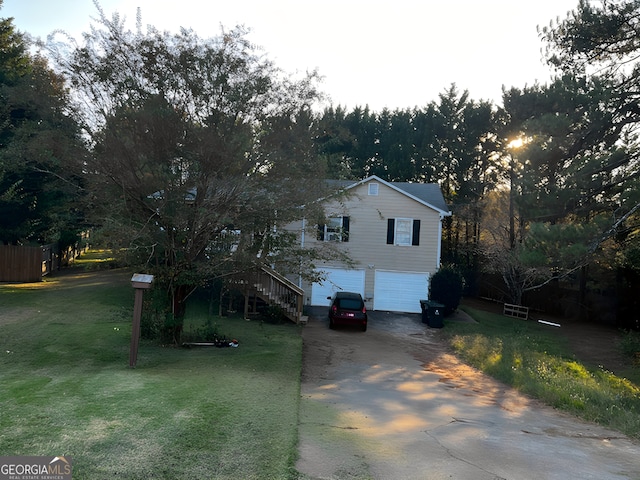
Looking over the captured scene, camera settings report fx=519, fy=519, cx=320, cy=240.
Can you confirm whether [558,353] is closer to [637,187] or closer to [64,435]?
[637,187]

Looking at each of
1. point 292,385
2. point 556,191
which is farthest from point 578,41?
point 292,385

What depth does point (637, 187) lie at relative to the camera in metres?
15.1

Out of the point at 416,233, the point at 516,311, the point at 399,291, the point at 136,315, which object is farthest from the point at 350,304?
the point at 516,311

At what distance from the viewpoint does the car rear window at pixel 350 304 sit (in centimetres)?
1919

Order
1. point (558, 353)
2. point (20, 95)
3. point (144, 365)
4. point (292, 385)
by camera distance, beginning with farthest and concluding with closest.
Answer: point (558, 353), point (20, 95), point (144, 365), point (292, 385)

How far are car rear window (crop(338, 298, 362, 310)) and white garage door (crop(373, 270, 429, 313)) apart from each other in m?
5.61

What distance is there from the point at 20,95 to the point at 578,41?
16.9 meters

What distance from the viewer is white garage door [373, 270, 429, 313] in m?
24.8

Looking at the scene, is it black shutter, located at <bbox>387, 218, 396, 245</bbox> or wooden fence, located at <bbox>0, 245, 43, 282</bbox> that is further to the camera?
black shutter, located at <bbox>387, 218, 396, 245</bbox>

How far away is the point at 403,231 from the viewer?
81.5 ft

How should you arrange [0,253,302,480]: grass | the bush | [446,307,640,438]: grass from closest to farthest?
1. [0,253,302,480]: grass
2. [446,307,640,438]: grass
3. the bush

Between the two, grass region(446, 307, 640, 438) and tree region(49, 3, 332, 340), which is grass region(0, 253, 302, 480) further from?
grass region(446, 307, 640, 438)

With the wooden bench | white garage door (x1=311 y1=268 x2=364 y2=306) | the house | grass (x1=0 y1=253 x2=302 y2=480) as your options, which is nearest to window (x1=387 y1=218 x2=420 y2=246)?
the house

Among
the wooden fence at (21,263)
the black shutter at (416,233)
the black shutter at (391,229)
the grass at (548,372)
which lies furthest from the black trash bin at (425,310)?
the wooden fence at (21,263)
